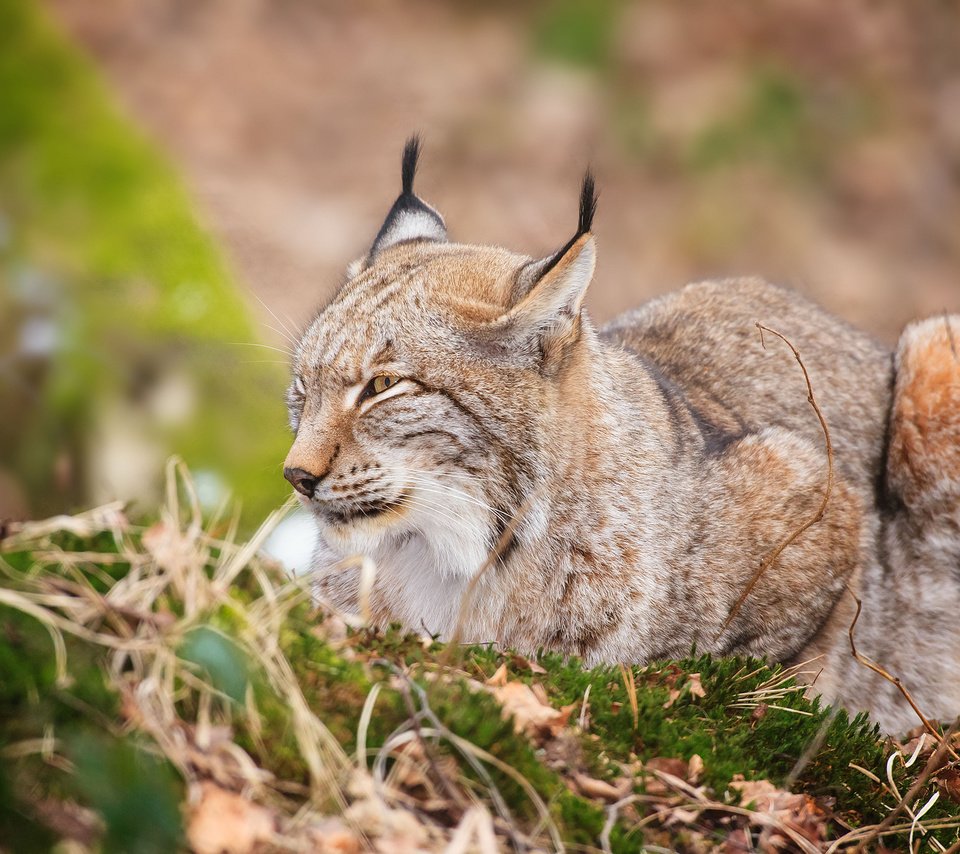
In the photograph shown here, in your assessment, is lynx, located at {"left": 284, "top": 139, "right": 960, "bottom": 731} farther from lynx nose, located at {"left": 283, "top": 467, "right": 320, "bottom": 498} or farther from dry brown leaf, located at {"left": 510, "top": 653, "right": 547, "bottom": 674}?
dry brown leaf, located at {"left": 510, "top": 653, "right": 547, "bottom": 674}

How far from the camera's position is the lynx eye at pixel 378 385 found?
13.8ft

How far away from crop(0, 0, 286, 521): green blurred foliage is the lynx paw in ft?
11.3

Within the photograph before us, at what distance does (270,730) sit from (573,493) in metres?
2.06

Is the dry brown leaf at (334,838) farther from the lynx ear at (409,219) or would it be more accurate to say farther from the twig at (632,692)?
the lynx ear at (409,219)

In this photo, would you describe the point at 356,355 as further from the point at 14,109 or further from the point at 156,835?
the point at 14,109

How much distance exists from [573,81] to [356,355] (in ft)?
38.7

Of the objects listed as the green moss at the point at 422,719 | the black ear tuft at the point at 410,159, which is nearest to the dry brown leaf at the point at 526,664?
the green moss at the point at 422,719

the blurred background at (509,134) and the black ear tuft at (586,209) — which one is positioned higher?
the blurred background at (509,134)

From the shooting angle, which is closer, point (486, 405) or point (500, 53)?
point (486, 405)

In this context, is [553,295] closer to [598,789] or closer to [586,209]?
[586,209]

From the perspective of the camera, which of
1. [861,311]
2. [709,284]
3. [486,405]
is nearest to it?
[486,405]

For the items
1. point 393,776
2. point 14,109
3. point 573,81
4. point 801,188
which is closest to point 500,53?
point 573,81

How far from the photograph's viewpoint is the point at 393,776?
2.53 m

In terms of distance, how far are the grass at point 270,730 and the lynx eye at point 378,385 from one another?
1.17 metres
